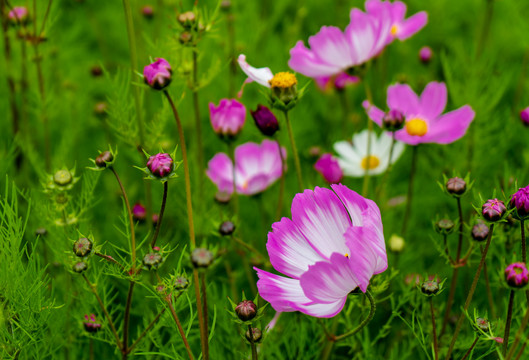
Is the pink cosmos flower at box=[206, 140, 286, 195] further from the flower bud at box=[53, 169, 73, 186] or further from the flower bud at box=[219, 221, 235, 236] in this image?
the flower bud at box=[53, 169, 73, 186]

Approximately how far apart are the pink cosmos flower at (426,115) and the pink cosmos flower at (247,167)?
21 centimetres

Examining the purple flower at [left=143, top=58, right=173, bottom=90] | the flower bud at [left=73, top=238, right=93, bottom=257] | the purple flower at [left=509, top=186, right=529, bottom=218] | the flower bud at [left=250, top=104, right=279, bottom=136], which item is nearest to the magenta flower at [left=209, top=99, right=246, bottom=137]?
the flower bud at [left=250, top=104, right=279, bottom=136]

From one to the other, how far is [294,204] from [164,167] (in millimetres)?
145

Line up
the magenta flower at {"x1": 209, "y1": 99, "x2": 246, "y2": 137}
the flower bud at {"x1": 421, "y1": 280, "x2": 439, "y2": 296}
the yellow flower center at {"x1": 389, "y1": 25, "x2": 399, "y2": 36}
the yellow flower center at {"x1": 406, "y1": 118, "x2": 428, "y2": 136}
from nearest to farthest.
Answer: the flower bud at {"x1": 421, "y1": 280, "x2": 439, "y2": 296}
the magenta flower at {"x1": 209, "y1": 99, "x2": 246, "y2": 137}
the yellow flower center at {"x1": 406, "y1": 118, "x2": 428, "y2": 136}
the yellow flower center at {"x1": 389, "y1": 25, "x2": 399, "y2": 36}

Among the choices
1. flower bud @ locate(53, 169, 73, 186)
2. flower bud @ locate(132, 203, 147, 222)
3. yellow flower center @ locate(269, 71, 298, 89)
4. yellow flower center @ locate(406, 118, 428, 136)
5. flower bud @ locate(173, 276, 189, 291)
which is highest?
yellow flower center @ locate(269, 71, 298, 89)

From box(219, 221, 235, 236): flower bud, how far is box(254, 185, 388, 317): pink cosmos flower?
0.18 meters

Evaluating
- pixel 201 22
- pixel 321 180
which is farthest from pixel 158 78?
pixel 321 180

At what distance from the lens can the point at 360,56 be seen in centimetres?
86

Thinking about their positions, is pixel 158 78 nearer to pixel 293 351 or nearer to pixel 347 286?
pixel 347 286

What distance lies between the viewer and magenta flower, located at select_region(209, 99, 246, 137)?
2.65 ft

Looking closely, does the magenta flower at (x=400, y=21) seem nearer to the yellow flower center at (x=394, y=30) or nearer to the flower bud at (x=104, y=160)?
the yellow flower center at (x=394, y=30)

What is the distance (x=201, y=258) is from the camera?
1.63 feet

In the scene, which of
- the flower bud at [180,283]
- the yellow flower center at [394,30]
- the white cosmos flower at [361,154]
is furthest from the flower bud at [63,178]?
the yellow flower center at [394,30]

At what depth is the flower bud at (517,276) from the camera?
0.52m
